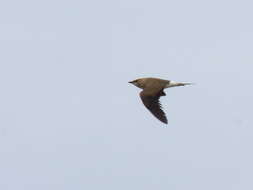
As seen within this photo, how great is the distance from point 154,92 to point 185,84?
1.19 metres

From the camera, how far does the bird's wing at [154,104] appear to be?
10062 cm

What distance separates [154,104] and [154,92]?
2.02ft

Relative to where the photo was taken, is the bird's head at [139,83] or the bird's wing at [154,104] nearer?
the bird's wing at [154,104]

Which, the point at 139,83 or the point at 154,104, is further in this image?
the point at 139,83

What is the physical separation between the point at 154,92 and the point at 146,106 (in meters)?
0.77

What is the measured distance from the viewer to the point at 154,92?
10119cm

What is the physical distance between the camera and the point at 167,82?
101625 millimetres

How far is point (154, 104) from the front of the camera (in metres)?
101

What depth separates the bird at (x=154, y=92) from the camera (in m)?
101

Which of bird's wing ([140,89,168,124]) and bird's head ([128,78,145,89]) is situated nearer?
bird's wing ([140,89,168,124])

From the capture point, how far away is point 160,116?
100688 millimetres

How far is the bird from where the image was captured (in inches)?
3964

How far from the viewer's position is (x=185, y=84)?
333 feet

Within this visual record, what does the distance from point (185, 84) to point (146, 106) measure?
1797mm
